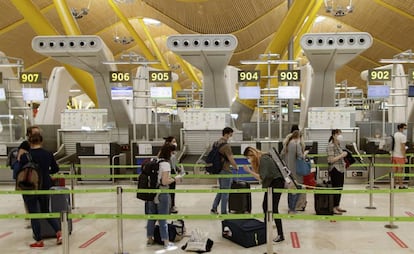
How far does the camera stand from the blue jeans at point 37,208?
5.32 metres

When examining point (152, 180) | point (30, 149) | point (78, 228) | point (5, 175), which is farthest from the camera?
point (5, 175)

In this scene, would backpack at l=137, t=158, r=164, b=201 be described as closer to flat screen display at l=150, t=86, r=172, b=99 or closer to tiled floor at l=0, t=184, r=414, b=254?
tiled floor at l=0, t=184, r=414, b=254

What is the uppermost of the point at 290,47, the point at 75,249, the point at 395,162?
the point at 290,47

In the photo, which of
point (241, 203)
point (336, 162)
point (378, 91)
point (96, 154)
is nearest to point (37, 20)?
point (96, 154)

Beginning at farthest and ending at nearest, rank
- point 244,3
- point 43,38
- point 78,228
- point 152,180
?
point 244,3 < point 43,38 < point 78,228 < point 152,180

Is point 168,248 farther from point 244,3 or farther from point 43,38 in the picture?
point 244,3

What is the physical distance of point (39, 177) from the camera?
5352mm

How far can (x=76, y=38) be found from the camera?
32.5 ft

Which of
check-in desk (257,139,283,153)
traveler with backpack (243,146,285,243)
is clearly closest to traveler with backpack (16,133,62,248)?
traveler with backpack (243,146,285,243)

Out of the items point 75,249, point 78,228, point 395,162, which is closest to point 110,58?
point 78,228

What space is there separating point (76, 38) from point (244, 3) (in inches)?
711

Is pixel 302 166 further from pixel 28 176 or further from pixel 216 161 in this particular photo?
pixel 28 176

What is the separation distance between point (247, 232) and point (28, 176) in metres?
3.09

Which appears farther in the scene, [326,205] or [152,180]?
[326,205]
